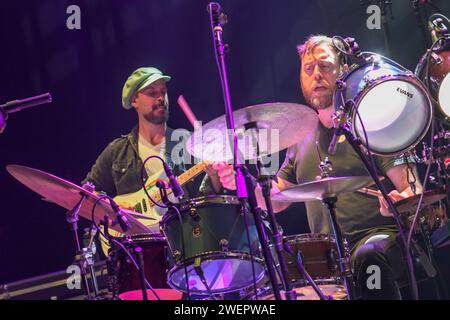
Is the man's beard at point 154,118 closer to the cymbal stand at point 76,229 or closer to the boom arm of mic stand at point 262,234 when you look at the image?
the cymbal stand at point 76,229

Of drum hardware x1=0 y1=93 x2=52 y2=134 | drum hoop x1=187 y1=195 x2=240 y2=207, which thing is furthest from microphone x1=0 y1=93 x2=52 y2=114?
drum hoop x1=187 y1=195 x2=240 y2=207

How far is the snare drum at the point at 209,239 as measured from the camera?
2.79 meters

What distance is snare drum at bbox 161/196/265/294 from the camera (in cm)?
279

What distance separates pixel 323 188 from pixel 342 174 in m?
0.92

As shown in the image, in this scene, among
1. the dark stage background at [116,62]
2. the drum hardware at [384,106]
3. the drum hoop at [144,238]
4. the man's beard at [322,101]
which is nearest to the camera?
the drum hardware at [384,106]

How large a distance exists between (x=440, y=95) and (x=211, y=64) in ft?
6.69

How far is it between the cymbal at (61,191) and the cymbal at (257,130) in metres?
0.57

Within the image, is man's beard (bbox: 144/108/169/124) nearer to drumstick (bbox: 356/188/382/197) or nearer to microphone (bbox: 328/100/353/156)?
drumstick (bbox: 356/188/382/197)

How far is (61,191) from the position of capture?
9.65 ft

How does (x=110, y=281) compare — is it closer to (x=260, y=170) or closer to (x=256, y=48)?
(x=260, y=170)

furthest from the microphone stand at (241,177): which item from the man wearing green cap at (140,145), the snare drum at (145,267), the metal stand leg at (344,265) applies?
the man wearing green cap at (140,145)

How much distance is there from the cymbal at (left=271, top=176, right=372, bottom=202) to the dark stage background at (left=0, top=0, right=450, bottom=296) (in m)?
1.38

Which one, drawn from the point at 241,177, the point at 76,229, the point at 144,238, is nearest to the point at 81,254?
the point at 76,229

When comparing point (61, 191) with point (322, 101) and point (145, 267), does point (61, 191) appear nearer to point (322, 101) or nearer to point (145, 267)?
point (145, 267)
